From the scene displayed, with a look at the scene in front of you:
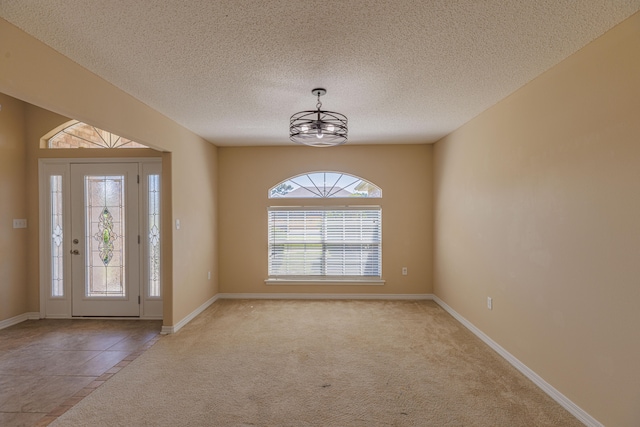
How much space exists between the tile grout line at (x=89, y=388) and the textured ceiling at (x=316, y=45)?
102 inches

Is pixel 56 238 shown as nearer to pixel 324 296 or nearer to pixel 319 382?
pixel 324 296

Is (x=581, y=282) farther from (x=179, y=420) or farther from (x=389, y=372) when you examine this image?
(x=179, y=420)

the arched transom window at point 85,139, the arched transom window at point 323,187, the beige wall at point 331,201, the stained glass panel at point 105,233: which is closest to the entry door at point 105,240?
the stained glass panel at point 105,233

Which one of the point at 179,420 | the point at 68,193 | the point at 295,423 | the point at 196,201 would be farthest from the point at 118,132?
the point at 295,423

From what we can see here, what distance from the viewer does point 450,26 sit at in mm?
2133

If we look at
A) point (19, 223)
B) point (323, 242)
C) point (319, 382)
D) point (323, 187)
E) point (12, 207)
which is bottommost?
point (319, 382)

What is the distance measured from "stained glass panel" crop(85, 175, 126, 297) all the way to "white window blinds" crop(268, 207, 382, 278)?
7.29ft

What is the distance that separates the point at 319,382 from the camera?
2973 mm

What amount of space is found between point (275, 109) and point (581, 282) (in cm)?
313

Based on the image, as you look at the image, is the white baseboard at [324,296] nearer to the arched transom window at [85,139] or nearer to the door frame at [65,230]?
the door frame at [65,230]

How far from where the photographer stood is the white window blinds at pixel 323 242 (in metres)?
5.92

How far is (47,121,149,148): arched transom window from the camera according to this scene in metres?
4.77

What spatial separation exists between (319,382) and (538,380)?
1.82m

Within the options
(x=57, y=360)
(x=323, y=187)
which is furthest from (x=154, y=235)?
(x=323, y=187)
